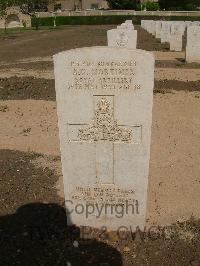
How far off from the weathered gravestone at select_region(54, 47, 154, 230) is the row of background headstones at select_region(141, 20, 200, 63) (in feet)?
43.0

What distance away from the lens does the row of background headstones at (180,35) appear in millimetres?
16844

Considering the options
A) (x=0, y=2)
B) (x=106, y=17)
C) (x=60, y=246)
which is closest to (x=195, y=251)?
(x=60, y=246)

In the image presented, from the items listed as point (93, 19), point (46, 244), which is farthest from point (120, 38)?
point (93, 19)

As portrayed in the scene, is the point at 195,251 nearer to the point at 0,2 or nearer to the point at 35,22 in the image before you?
the point at 0,2

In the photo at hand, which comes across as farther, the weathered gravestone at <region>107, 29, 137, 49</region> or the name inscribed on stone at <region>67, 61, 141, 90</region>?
the weathered gravestone at <region>107, 29, 137, 49</region>

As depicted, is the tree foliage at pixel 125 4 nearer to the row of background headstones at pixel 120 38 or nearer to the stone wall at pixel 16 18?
the stone wall at pixel 16 18

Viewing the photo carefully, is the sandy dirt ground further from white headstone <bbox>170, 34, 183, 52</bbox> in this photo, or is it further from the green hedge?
the green hedge

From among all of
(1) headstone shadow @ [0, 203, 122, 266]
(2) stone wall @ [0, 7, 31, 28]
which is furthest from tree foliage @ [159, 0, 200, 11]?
(1) headstone shadow @ [0, 203, 122, 266]

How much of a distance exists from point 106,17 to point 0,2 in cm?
1719

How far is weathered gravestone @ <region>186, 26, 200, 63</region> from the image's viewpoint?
1680 centimetres

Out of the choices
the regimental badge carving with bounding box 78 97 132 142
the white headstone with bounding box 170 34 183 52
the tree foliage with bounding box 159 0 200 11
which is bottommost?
the white headstone with bounding box 170 34 183 52

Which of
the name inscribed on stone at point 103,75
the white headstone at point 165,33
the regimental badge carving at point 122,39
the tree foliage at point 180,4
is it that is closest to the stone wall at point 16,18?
the tree foliage at point 180,4

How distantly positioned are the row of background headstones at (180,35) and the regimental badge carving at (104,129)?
13175 mm

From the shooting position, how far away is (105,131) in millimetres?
4703
